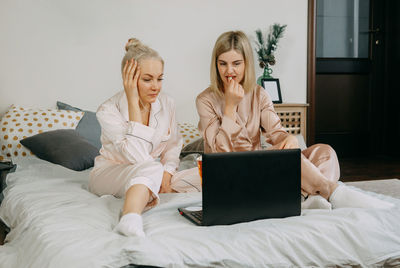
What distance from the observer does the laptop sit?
120cm

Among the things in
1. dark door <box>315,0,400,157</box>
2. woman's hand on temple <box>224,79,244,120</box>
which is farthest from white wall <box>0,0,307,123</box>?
woman's hand on temple <box>224,79,244,120</box>

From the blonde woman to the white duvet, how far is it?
0.37 metres

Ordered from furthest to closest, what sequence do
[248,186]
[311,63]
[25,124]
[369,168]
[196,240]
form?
[369,168]
[311,63]
[25,124]
[248,186]
[196,240]

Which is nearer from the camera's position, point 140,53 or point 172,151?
point 140,53

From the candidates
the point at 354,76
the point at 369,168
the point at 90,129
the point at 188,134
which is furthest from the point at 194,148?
the point at 354,76

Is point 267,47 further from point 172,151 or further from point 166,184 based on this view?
point 166,184

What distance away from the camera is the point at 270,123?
6.29 ft

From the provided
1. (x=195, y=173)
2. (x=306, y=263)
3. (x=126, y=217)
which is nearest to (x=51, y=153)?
(x=195, y=173)

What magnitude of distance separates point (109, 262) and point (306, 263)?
55 cm

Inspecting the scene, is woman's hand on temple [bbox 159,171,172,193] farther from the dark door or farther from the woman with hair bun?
the dark door

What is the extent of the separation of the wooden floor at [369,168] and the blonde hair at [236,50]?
190 centimetres

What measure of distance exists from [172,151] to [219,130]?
0.86 ft

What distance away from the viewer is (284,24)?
3615mm

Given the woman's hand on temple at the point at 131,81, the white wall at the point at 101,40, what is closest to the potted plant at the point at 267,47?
the white wall at the point at 101,40
